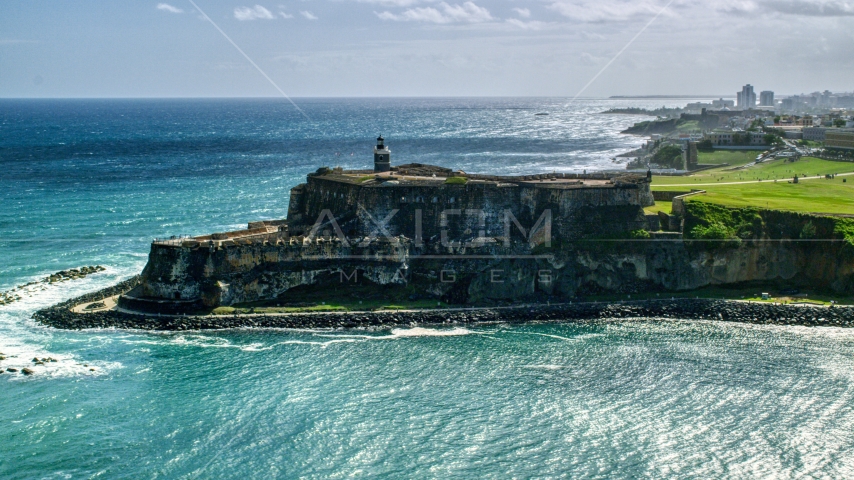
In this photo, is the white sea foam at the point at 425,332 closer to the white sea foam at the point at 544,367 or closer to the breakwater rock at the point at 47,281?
the white sea foam at the point at 544,367

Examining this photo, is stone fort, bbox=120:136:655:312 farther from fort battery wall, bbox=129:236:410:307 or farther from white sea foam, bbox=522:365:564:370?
white sea foam, bbox=522:365:564:370

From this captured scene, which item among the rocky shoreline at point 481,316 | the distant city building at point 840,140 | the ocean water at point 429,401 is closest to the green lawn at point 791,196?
the rocky shoreline at point 481,316

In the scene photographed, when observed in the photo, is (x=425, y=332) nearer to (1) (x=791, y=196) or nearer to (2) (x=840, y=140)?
(1) (x=791, y=196)

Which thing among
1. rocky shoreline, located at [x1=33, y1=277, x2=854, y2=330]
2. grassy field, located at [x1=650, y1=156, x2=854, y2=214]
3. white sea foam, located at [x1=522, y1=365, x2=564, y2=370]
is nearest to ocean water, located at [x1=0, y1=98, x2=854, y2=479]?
white sea foam, located at [x1=522, y1=365, x2=564, y2=370]

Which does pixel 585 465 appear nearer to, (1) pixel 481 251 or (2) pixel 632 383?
(2) pixel 632 383

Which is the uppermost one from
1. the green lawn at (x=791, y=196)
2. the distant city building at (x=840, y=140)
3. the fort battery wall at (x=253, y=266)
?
the distant city building at (x=840, y=140)
